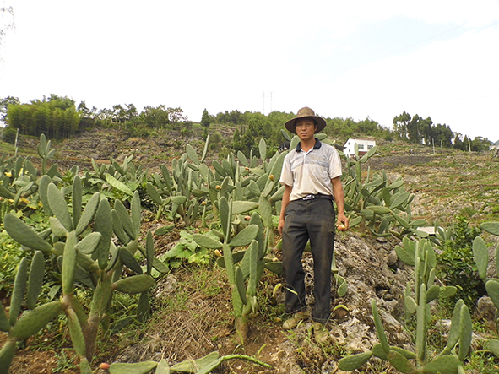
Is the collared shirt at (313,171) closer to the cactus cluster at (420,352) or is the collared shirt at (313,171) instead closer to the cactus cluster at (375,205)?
the cactus cluster at (420,352)

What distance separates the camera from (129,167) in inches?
211

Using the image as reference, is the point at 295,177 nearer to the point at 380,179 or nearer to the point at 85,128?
the point at 380,179

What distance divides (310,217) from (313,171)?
1.04 feet

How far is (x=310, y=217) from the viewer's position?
214 cm

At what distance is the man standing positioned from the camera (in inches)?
80.5

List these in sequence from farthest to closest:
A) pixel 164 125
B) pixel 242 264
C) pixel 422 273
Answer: pixel 164 125 → pixel 242 264 → pixel 422 273

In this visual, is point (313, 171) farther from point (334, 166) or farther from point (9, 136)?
point (9, 136)

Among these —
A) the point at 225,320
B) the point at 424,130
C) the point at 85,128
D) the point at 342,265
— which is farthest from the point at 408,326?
the point at 424,130

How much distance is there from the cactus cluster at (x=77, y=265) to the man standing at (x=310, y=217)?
90 cm

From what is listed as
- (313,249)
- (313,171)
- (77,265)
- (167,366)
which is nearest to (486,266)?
(313,249)

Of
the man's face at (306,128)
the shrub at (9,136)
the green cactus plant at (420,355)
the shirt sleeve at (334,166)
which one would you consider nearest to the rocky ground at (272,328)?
the green cactus plant at (420,355)

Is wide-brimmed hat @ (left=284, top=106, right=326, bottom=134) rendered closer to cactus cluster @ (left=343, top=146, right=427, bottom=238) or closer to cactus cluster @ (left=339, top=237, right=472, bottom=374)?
cactus cluster @ (left=339, top=237, right=472, bottom=374)

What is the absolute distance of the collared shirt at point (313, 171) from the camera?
2.20 meters

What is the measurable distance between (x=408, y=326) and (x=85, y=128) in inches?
2468
